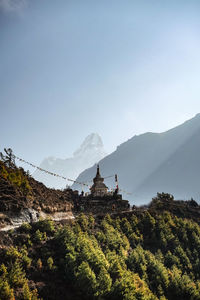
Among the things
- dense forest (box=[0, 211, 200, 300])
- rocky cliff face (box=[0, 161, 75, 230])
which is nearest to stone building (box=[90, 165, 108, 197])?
dense forest (box=[0, 211, 200, 300])

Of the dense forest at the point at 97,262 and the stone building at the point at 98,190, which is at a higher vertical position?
the stone building at the point at 98,190

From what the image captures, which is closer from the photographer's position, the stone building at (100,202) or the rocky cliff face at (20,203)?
the rocky cliff face at (20,203)

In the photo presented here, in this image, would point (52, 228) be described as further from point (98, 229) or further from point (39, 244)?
point (98, 229)

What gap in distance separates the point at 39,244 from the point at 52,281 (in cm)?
369

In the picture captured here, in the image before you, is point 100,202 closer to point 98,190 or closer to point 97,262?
point 98,190

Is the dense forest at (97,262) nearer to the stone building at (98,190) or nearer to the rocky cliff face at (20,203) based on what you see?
the rocky cliff face at (20,203)

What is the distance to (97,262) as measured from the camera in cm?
1544

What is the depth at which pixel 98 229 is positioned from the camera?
23.7 meters

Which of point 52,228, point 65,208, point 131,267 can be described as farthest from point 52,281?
point 65,208

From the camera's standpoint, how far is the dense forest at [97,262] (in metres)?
13.1

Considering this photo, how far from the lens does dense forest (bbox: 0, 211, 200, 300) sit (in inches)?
518

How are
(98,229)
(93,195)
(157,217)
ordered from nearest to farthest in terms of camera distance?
(98,229), (157,217), (93,195)

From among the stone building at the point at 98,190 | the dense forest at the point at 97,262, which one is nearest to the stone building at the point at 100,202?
the stone building at the point at 98,190

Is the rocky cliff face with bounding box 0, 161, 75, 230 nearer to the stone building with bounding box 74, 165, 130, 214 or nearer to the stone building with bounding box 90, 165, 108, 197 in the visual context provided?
the stone building with bounding box 74, 165, 130, 214
